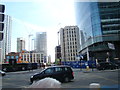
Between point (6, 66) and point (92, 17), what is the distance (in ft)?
133

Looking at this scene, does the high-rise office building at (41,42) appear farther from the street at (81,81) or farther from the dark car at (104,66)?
the street at (81,81)

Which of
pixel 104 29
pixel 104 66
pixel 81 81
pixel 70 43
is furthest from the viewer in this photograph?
pixel 70 43

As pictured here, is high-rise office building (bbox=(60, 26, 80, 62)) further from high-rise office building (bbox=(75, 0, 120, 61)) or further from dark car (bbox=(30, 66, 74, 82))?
dark car (bbox=(30, 66, 74, 82))

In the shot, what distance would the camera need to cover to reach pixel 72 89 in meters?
10.2

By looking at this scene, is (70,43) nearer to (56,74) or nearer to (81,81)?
(81,81)

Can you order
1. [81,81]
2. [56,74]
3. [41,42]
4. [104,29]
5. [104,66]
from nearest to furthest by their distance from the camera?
[56,74] → [81,81] → [104,66] → [104,29] → [41,42]

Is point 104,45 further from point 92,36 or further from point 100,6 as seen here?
point 100,6

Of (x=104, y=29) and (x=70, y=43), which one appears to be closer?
(x=104, y=29)

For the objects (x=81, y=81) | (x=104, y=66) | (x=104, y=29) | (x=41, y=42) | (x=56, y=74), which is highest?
(x=41, y=42)

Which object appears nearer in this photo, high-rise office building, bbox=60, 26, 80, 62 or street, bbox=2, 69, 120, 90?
street, bbox=2, 69, 120, 90

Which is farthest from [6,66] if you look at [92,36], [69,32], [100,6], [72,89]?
[69,32]

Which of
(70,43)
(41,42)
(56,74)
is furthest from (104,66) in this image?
(70,43)

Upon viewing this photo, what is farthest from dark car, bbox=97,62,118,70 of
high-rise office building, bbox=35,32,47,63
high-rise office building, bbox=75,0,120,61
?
high-rise office building, bbox=35,32,47,63

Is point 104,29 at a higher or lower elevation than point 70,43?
lower
